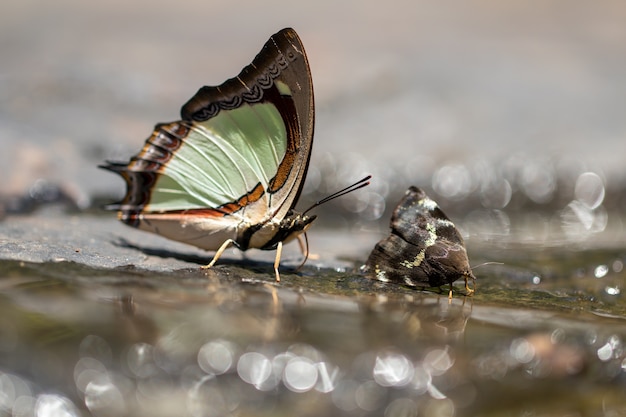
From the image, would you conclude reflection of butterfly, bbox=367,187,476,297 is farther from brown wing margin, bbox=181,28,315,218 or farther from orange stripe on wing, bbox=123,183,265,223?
orange stripe on wing, bbox=123,183,265,223

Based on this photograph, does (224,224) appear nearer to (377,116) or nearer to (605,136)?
(377,116)

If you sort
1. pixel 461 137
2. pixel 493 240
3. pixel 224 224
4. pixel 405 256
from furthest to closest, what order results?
pixel 461 137, pixel 493 240, pixel 224 224, pixel 405 256

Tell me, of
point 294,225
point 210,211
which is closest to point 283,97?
point 294,225

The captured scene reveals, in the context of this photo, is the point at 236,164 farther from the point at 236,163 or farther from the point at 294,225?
the point at 294,225

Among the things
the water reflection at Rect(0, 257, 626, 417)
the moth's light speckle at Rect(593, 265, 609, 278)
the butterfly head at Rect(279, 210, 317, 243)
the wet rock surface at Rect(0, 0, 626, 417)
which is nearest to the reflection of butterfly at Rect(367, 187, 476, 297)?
→ the wet rock surface at Rect(0, 0, 626, 417)

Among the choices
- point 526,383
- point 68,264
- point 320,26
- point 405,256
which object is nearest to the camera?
point 526,383

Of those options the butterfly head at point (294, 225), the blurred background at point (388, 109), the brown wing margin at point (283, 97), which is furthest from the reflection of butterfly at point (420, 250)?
the blurred background at point (388, 109)

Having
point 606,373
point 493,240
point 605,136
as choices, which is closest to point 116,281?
point 606,373
